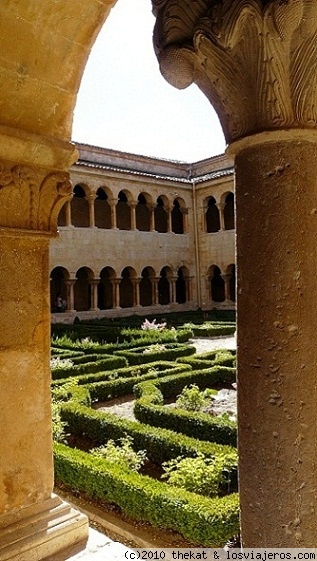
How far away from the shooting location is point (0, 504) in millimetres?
2268

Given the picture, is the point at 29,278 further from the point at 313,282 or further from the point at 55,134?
the point at 313,282

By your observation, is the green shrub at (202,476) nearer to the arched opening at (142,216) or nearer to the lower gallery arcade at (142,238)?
the lower gallery arcade at (142,238)

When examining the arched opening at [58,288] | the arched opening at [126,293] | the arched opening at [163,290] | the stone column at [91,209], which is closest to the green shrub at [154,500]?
the arched opening at [58,288]

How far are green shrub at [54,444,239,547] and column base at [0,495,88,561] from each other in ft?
5.52

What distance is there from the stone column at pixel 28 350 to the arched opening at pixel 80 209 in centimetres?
2202

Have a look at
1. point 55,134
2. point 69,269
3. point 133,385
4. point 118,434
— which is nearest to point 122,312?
point 69,269

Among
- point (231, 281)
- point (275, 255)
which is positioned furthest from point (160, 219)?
point (275, 255)

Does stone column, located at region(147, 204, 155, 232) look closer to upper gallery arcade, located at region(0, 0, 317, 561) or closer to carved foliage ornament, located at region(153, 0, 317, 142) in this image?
upper gallery arcade, located at region(0, 0, 317, 561)

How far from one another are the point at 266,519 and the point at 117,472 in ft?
10.00

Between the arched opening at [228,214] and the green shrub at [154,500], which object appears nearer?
the green shrub at [154,500]

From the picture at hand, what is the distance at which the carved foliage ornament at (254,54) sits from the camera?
1.84 m

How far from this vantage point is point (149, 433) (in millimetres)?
5762

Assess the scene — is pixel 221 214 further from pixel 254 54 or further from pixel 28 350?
pixel 254 54

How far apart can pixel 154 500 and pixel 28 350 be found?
2.41m
